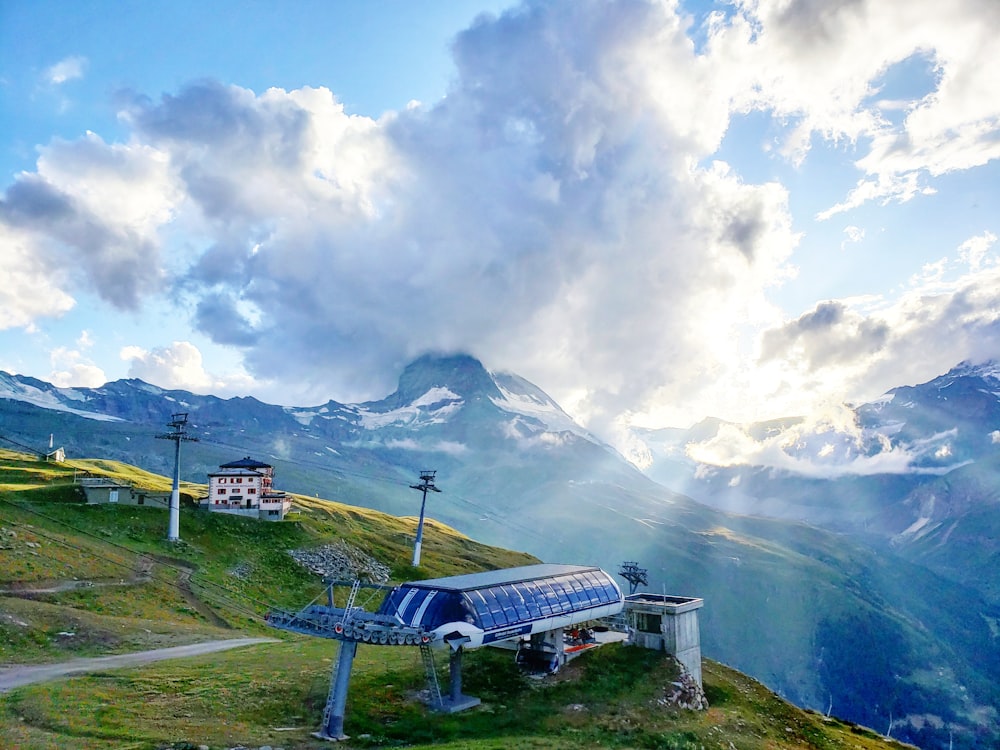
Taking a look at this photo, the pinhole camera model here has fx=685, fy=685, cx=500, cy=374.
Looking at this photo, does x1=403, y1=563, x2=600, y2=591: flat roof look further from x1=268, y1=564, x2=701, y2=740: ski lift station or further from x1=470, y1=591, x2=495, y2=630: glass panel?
x1=470, y1=591, x2=495, y2=630: glass panel

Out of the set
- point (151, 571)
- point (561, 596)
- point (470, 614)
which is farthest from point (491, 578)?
point (151, 571)

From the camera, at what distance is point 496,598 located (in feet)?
211

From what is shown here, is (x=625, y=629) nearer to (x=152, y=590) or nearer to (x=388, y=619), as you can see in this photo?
(x=388, y=619)

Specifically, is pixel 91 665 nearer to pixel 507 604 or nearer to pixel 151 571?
pixel 507 604

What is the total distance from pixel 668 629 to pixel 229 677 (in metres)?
46.2

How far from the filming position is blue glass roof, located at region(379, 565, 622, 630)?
6066cm

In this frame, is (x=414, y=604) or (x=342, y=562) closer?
(x=414, y=604)

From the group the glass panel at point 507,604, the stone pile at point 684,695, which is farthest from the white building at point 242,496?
the stone pile at point 684,695

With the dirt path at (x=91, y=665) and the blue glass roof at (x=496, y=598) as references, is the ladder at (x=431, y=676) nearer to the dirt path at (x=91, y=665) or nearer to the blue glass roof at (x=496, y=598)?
the blue glass roof at (x=496, y=598)

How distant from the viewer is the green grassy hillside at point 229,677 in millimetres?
44812

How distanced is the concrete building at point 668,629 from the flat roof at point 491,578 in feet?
24.3

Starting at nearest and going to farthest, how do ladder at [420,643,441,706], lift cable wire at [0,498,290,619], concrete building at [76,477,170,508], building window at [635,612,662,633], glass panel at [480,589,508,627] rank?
1. ladder at [420,643,441,706]
2. glass panel at [480,589,508,627]
3. building window at [635,612,662,633]
4. lift cable wire at [0,498,290,619]
5. concrete building at [76,477,170,508]

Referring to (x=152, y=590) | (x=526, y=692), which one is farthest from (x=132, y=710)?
(x=152, y=590)

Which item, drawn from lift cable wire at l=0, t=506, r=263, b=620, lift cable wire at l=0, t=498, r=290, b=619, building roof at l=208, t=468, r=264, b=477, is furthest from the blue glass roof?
building roof at l=208, t=468, r=264, b=477
